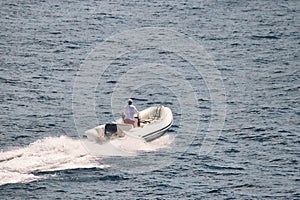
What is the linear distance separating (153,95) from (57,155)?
16.8 metres

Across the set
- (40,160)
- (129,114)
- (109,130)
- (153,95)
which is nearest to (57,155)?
(40,160)

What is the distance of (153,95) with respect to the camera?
2270 inches

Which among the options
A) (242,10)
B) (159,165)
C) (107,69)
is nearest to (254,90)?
(107,69)

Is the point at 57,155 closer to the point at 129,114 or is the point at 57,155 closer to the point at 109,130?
the point at 109,130

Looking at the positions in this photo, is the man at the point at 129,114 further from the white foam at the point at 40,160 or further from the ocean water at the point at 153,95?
the white foam at the point at 40,160

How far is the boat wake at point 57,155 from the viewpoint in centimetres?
4006

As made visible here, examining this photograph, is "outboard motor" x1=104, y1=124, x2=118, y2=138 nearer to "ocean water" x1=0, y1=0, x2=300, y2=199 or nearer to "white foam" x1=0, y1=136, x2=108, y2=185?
"ocean water" x1=0, y1=0, x2=300, y2=199

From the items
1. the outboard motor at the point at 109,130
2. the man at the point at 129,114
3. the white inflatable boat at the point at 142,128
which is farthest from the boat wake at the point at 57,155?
the man at the point at 129,114

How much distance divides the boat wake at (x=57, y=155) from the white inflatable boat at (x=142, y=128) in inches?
17.0

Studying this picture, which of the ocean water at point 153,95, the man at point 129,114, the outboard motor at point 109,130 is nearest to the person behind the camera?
the ocean water at point 153,95

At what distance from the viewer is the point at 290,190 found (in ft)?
136

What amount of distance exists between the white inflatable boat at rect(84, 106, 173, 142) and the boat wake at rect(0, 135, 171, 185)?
0.43 m

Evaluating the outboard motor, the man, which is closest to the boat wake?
the outboard motor

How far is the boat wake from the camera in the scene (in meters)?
40.1
